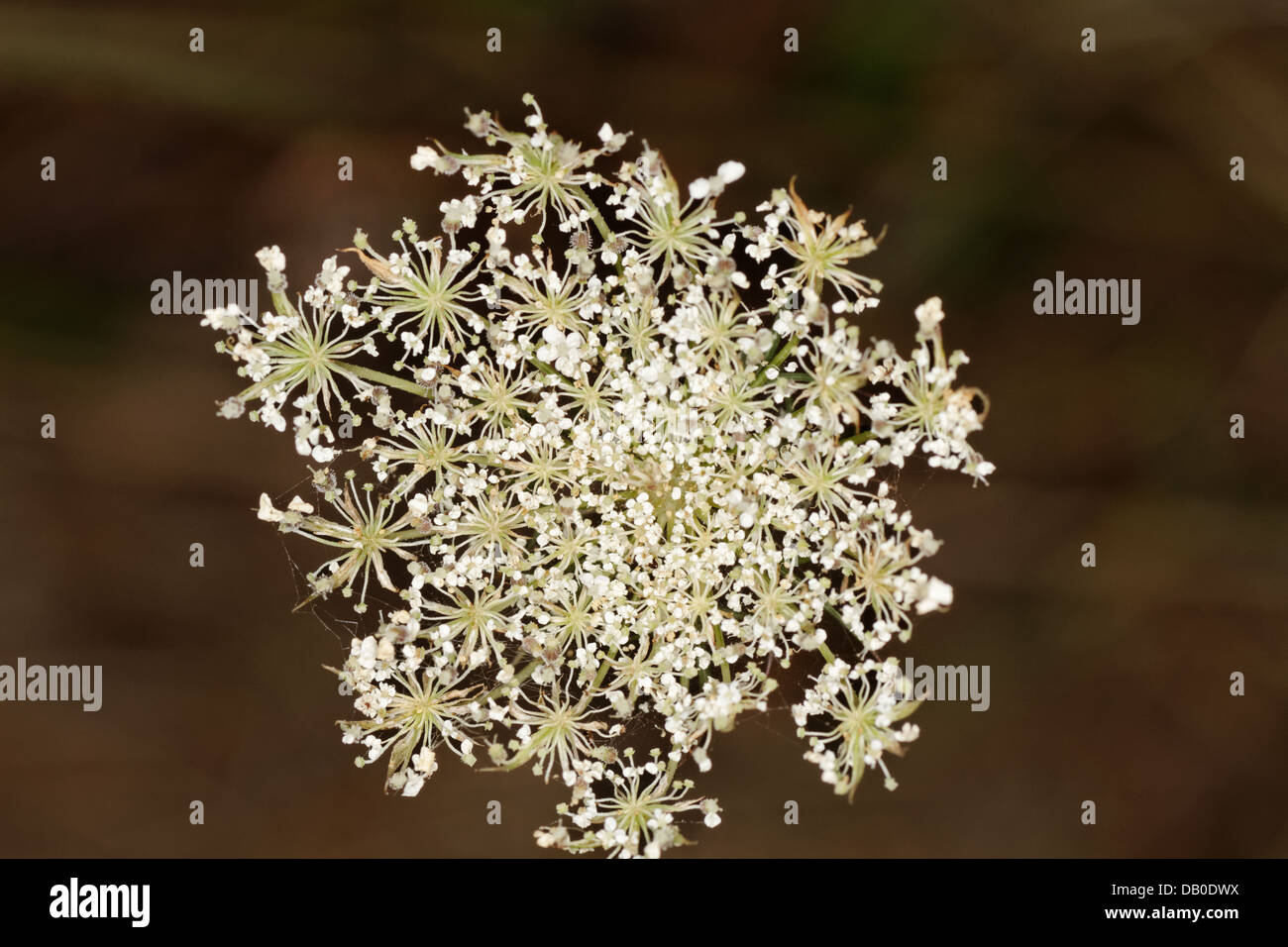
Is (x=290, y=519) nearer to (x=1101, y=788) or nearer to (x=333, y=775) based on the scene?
(x=333, y=775)

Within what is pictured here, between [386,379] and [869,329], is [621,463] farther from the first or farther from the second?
[869,329]

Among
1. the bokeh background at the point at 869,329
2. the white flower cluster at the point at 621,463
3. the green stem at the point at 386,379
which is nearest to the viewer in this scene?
the white flower cluster at the point at 621,463

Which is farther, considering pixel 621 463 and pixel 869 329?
pixel 869 329

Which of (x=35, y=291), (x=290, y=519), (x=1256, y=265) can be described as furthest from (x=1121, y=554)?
(x=35, y=291)

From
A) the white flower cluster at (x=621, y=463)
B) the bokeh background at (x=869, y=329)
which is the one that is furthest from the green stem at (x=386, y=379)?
the bokeh background at (x=869, y=329)

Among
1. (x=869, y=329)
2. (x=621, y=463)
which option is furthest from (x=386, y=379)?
(x=869, y=329)

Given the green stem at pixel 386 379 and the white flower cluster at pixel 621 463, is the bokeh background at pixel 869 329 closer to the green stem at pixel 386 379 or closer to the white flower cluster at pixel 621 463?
the white flower cluster at pixel 621 463
